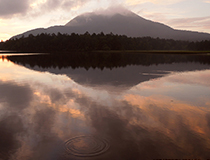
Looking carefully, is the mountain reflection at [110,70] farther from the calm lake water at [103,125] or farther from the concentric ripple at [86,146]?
the concentric ripple at [86,146]

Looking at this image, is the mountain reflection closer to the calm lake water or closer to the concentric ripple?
the calm lake water

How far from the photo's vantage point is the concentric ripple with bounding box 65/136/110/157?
9.38 meters

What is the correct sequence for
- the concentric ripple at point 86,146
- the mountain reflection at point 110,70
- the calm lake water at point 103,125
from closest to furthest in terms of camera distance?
the concentric ripple at point 86,146 → the calm lake water at point 103,125 → the mountain reflection at point 110,70

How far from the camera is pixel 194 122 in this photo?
44.3 ft

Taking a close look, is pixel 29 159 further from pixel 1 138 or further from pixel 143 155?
pixel 143 155

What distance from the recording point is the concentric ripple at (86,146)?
30.8 feet

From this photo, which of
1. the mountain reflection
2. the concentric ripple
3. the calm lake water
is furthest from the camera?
the mountain reflection

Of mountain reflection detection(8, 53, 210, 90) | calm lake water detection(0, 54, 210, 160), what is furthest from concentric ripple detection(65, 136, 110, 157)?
mountain reflection detection(8, 53, 210, 90)

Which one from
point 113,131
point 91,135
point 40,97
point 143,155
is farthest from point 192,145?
point 40,97

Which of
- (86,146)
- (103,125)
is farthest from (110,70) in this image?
(86,146)

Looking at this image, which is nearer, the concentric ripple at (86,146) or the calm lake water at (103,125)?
the concentric ripple at (86,146)

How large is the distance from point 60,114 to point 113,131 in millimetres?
4787

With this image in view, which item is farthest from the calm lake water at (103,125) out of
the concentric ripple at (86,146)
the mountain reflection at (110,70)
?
the mountain reflection at (110,70)

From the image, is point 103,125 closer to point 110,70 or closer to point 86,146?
point 86,146
